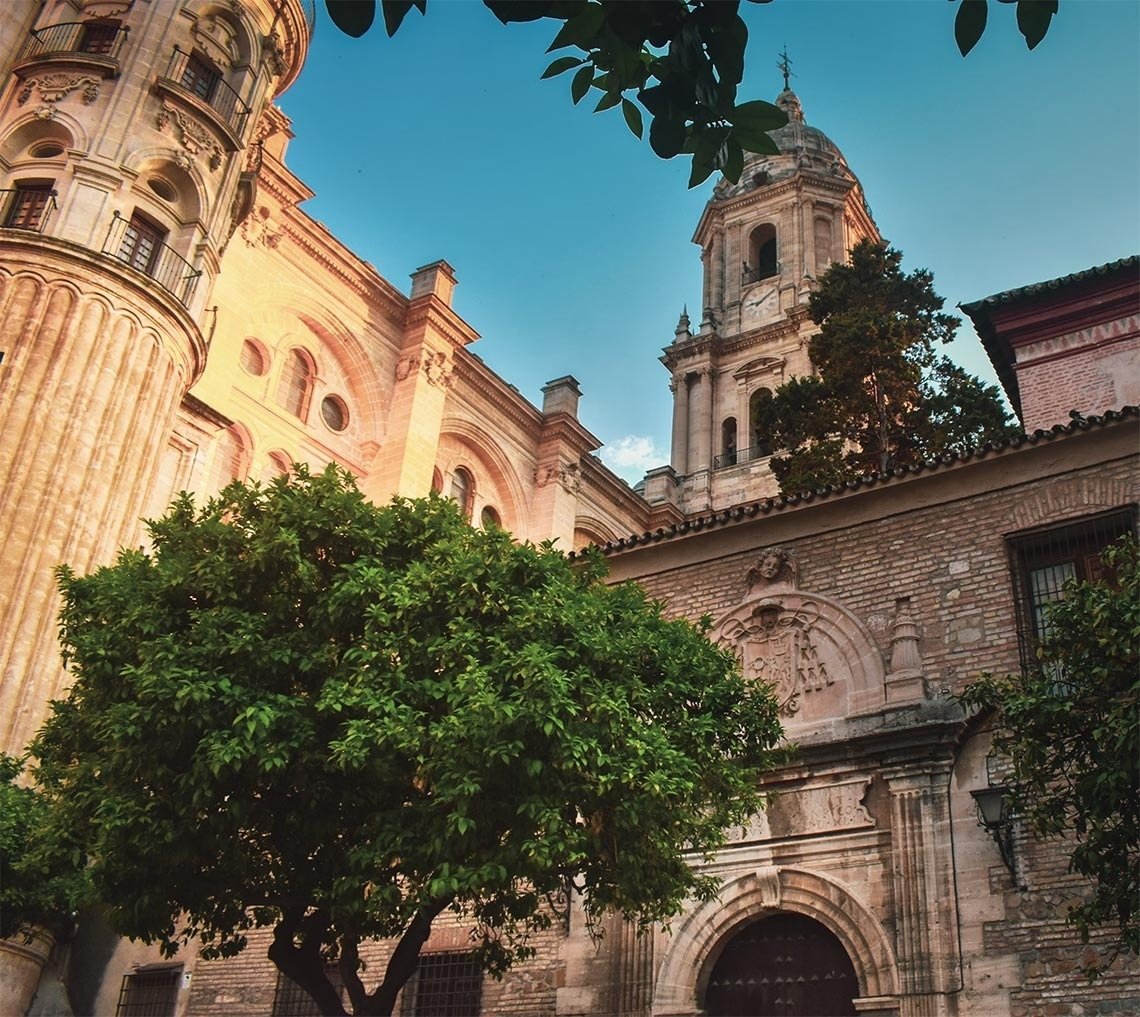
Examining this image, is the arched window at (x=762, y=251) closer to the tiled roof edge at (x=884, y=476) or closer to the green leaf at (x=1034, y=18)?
the tiled roof edge at (x=884, y=476)

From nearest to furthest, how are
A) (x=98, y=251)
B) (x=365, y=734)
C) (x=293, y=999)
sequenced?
(x=365, y=734), (x=293, y=999), (x=98, y=251)

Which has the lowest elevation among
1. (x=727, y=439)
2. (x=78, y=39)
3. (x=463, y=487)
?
(x=463, y=487)

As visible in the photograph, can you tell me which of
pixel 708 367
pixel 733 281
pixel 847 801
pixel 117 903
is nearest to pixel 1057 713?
pixel 847 801

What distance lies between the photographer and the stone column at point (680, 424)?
4284cm

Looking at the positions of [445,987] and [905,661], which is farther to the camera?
[445,987]

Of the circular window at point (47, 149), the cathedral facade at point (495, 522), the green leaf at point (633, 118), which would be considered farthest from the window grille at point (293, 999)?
the circular window at point (47, 149)

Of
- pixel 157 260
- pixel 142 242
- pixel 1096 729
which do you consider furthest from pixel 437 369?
pixel 1096 729

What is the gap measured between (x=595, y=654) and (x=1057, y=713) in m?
3.60

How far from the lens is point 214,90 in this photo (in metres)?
22.9

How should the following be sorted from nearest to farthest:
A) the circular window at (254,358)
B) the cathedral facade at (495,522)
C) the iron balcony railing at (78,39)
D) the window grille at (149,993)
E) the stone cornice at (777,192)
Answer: the cathedral facade at (495,522) → the window grille at (149,993) → the iron balcony railing at (78,39) → the circular window at (254,358) → the stone cornice at (777,192)

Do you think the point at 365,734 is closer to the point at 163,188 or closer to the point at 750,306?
the point at 163,188

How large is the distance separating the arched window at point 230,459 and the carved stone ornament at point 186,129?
18.9ft

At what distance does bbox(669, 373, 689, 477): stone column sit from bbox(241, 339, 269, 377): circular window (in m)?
19.1

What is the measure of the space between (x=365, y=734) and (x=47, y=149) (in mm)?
15889
